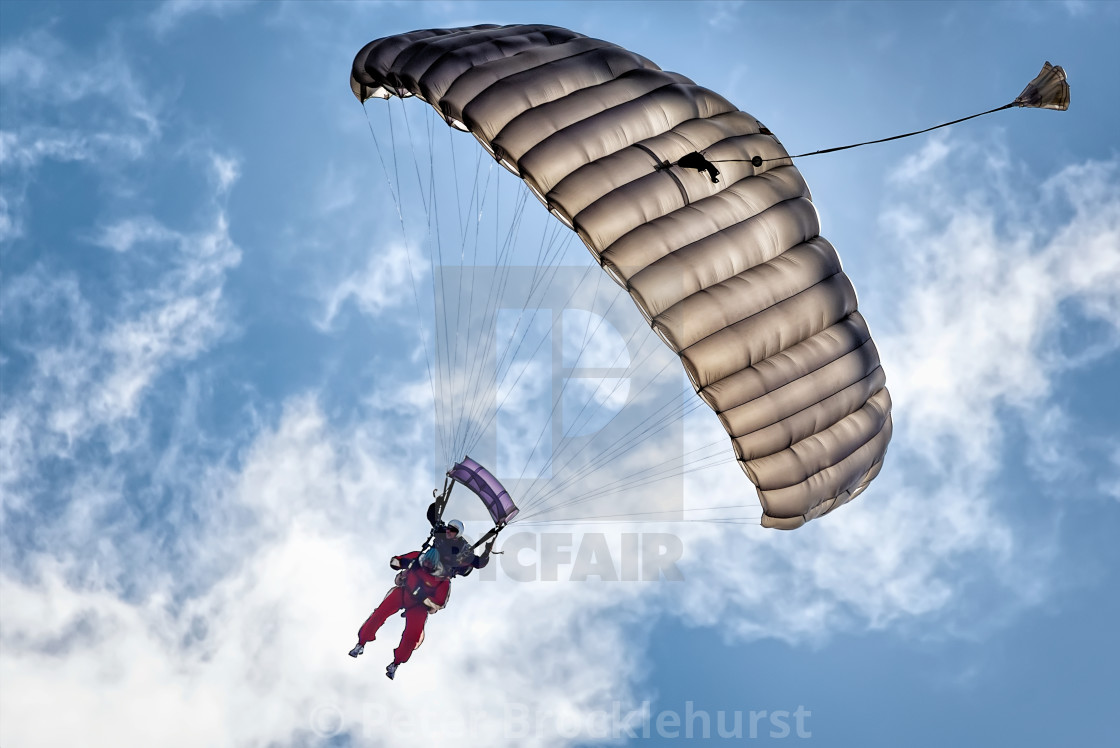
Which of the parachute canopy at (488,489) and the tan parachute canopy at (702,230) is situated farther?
the parachute canopy at (488,489)

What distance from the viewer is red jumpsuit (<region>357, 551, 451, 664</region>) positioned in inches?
702

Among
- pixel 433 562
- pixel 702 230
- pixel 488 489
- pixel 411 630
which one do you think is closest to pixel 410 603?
pixel 411 630

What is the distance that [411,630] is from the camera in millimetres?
17984

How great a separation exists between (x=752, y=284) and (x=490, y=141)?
4.13m

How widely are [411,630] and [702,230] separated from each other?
24.0ft

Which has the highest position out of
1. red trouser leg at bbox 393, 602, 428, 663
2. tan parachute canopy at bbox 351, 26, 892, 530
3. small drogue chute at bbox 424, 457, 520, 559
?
tan parachute canopy at bbox 351, 26, 892, 530

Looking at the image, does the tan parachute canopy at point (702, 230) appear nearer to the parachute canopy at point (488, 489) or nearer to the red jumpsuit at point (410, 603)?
the parachute canopy at point (488, 489)

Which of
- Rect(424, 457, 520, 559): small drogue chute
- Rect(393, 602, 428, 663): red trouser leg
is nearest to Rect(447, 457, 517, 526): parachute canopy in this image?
Rect(424, 457, 520, 559): small drogue chute

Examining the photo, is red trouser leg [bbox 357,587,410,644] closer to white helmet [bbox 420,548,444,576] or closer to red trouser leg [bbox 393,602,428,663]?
red trouser leg [bbox 393,602,428,663]

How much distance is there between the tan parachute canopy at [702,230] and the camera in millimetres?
16141

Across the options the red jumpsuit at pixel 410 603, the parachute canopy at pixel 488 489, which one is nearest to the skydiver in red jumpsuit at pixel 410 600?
the red jumpsuit at pixel 410 603

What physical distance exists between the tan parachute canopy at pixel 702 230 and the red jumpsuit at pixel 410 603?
16.3 feet

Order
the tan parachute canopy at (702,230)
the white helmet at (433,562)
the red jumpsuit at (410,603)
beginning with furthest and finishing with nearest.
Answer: the red jumpsuit at (410,603)
the white helmet at (433,562)
the tan parachute canopy at (702,230)

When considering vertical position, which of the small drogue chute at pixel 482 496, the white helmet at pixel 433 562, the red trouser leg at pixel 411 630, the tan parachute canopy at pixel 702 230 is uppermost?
the tan parachute canopy at pixel 702 230
